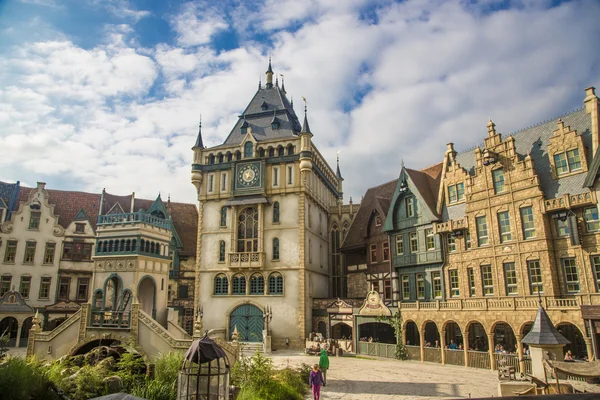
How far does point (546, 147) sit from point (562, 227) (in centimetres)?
535

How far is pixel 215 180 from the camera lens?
42375 millimetres

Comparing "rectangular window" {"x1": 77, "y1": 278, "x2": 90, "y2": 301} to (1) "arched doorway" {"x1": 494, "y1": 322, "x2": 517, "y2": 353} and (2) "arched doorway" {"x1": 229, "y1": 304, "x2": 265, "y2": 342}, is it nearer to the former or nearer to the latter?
(2) "arched doorway" {"x1": 229, "y1": 304, "x2": 265, "y2": 342}

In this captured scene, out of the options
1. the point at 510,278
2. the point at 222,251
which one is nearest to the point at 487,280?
the point at 510,278

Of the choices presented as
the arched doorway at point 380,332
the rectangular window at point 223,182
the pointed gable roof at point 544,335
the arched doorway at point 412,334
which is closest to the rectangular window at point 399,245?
the arched doorway at point 412,334

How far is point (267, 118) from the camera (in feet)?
147

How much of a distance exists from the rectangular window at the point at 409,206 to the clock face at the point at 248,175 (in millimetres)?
13920

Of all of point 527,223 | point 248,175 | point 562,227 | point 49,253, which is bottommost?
point 562,227

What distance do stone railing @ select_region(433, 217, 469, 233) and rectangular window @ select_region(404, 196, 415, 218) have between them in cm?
283

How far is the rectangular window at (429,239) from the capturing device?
32.3 metres

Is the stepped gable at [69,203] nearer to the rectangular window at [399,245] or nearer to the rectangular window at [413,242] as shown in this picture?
the rectangular window at [399,245]

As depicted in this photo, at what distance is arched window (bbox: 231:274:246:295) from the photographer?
39.4 meters

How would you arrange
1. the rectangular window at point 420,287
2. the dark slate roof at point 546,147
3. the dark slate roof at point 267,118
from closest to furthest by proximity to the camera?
the dark slate roof at point 546,147 < the rectangular window at point 420,287 < the dark slate roof at point 267,118

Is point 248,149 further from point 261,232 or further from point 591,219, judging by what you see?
point 591,219

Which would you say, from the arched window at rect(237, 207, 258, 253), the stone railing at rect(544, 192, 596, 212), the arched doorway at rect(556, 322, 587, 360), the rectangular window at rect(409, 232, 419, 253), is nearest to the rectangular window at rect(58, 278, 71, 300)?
the arched window at rect(237, 207, 258, 253)
